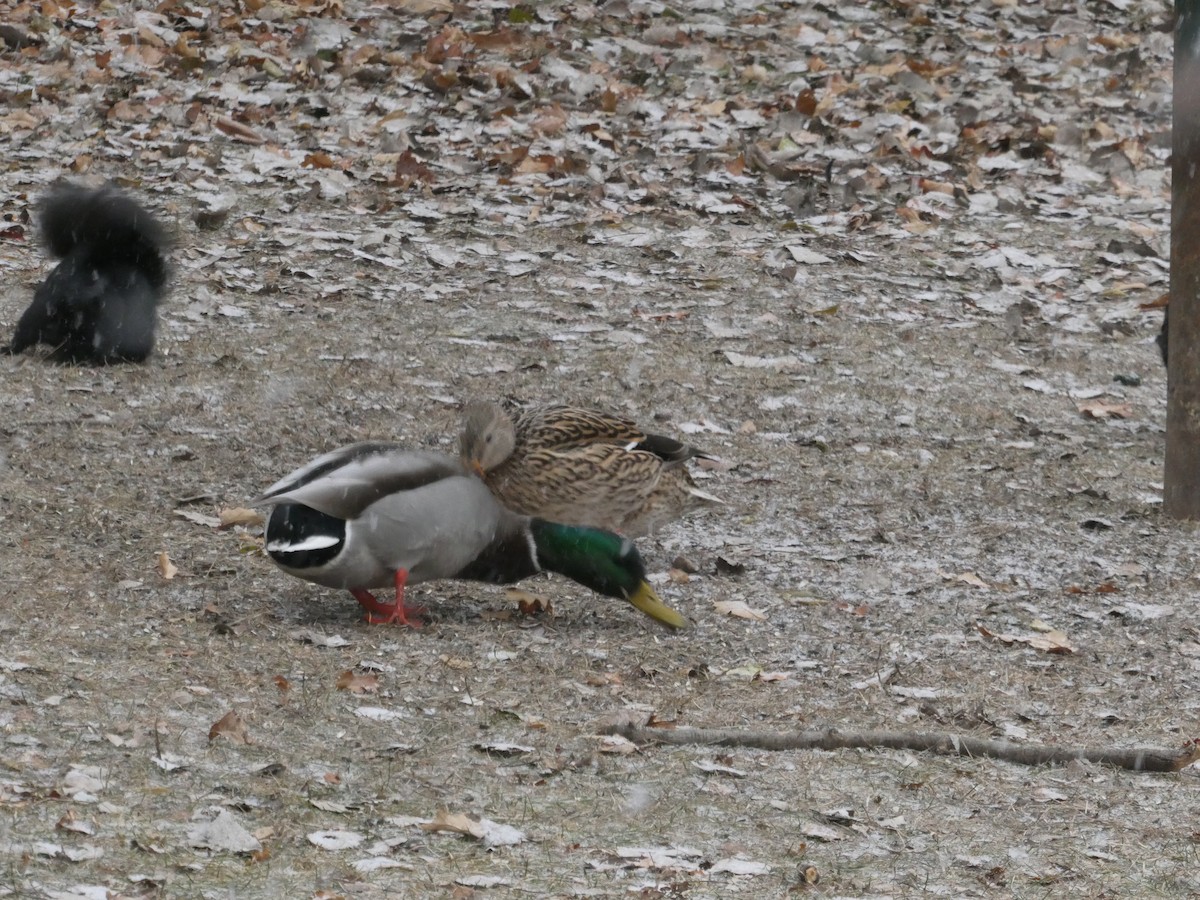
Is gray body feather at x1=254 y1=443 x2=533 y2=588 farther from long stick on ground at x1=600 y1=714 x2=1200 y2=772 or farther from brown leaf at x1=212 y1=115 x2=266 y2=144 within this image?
brown leaf at x1=212 y1=115 x2=266 y2=144

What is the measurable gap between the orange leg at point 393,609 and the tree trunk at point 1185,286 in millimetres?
3358

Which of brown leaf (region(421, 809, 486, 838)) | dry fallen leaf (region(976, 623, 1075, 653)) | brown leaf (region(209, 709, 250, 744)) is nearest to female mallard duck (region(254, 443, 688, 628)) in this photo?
brown leaf (region(209, 709, 250, 744))

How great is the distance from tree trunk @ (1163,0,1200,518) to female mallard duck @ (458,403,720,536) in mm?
2246

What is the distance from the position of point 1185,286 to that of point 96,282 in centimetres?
494

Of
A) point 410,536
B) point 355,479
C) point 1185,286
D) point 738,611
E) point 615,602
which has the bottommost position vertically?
point 615,602

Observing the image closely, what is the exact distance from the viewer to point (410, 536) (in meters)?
5.47

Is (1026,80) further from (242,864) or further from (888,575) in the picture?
(242,864)

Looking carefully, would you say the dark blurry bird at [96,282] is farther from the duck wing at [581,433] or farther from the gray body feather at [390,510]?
the gray body feather at [390,510]

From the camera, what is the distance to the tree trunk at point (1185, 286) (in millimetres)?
7098

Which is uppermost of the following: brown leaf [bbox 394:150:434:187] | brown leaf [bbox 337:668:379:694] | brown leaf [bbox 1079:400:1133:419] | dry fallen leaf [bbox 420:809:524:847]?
brown leaf [bbox 394:150:434:187]

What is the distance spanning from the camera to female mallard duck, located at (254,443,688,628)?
209 inches

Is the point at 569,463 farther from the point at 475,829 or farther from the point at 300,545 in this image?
the point at 475,829

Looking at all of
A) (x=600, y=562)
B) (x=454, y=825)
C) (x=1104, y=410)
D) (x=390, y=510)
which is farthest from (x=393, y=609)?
(x=1104, y=410)

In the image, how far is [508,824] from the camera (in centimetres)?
418
